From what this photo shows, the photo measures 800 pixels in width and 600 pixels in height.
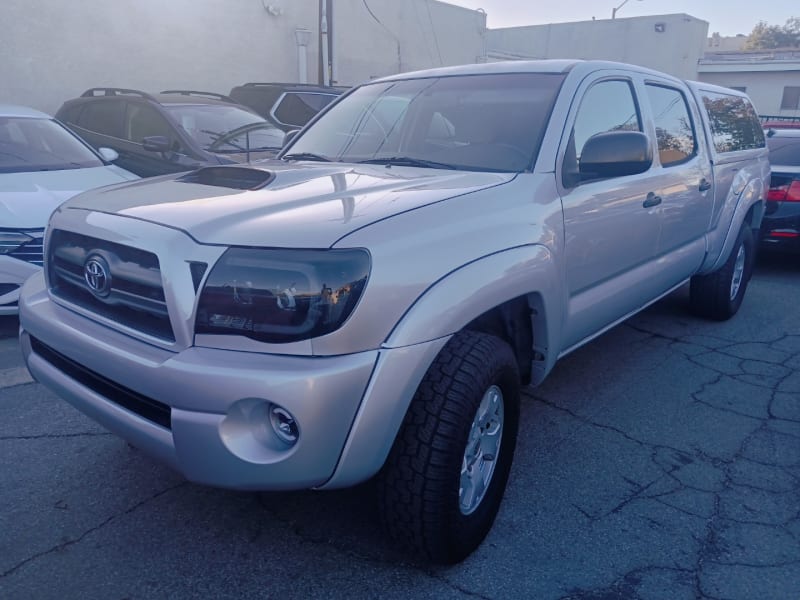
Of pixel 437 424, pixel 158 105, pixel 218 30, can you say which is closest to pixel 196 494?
pixel 437 424

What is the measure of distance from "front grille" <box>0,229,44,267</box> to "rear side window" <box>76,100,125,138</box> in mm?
3492

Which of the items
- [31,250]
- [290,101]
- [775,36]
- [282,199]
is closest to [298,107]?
[290,101]

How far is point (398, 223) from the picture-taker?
226cm

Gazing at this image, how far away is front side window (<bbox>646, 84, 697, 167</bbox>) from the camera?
4113mm

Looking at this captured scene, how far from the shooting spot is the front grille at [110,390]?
85.7 inches

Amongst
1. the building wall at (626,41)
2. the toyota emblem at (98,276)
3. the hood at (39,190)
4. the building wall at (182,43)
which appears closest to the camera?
the toyota emblem at (98,276)

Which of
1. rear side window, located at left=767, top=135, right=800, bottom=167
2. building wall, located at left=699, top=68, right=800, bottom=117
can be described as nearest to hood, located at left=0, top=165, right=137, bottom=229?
rear side window, located at left=767, top=135, right=800, bottom=167

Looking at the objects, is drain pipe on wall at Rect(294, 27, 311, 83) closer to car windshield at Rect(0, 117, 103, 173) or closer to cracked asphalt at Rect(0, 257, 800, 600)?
car windshield at Rect(0, 117, 103, 173)

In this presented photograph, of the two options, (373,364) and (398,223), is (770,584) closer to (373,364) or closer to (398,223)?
(373,364)

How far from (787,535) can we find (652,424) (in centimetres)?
103

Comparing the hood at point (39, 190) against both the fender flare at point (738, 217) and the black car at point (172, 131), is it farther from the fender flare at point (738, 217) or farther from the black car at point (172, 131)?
the fender flare at point (738, 217)

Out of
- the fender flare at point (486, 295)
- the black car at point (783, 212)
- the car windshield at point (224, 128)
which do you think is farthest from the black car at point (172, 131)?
the black car at point (783, 212)

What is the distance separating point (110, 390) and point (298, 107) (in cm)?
803

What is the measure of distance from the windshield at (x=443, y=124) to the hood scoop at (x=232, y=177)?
66 cm
